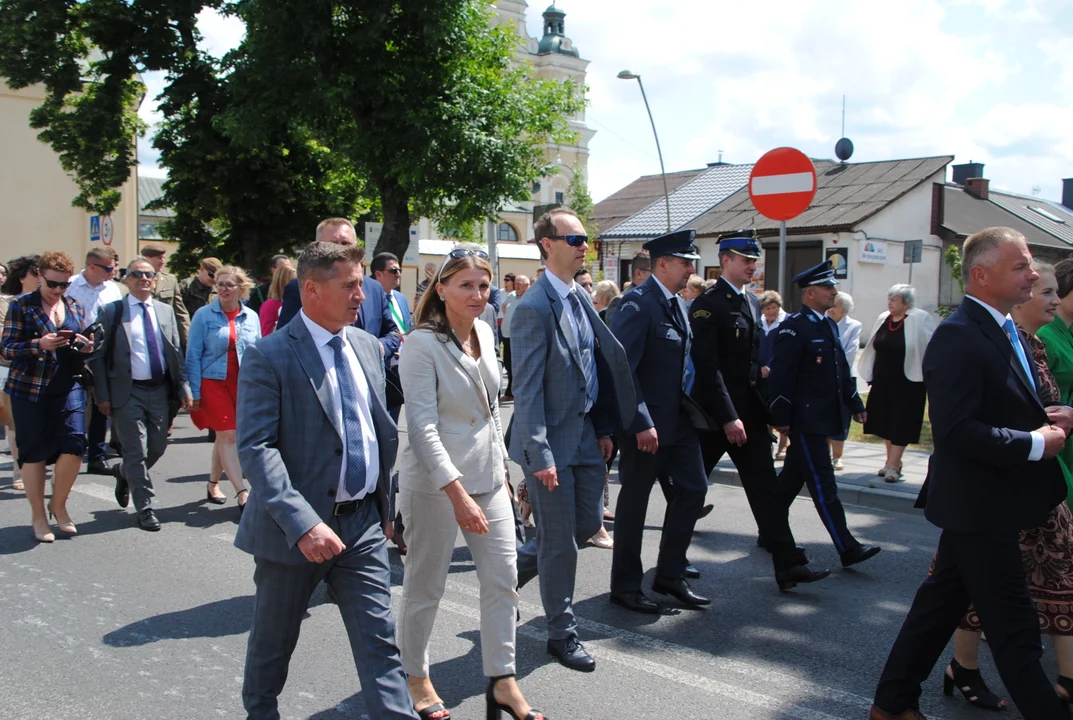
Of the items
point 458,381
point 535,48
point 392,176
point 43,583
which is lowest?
point 43,583

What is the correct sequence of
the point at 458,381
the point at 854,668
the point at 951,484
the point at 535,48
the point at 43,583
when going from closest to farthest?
the point at 951,484, the point at 458,381, the point at 854,668, the point at 43,583, the point at 535,48

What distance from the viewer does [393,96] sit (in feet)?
61.3

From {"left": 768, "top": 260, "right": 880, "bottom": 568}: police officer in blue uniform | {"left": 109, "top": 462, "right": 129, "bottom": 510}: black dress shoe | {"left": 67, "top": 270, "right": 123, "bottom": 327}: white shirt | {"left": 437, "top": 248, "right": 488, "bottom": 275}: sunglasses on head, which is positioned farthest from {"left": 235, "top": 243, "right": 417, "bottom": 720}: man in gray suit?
{"left": 67, "top": 270, "right": 123, "bottom": 327}: white shirt

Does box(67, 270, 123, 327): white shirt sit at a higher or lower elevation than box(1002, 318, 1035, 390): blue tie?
higher

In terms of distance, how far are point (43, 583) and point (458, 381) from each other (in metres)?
3.55

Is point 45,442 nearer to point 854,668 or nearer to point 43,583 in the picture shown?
point 43,583

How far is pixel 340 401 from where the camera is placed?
321 cm

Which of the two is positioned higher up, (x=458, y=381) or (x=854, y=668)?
(x=458, y=381)

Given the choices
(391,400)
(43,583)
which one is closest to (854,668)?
(391,400)

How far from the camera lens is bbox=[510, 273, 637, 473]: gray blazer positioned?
427 centimetres

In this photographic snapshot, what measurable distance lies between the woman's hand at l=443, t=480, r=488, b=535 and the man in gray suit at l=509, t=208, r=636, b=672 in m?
0.69

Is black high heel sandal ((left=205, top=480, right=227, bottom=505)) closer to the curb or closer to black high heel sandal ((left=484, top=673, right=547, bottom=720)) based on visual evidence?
the curb

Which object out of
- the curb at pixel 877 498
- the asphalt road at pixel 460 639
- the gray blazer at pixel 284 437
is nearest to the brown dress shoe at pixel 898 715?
the asphalt road at pixel 460 639

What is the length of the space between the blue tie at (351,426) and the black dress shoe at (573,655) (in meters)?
1.65
